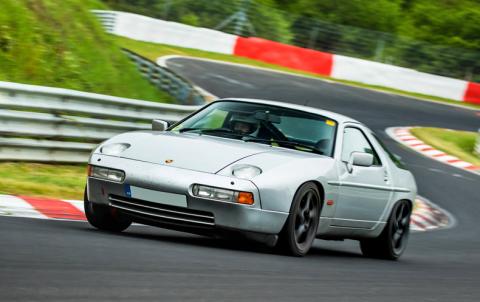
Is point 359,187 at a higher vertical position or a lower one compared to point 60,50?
higher

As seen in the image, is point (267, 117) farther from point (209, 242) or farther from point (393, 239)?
point (393, 239)

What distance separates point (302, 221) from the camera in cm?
788

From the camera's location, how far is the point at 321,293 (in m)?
6.18

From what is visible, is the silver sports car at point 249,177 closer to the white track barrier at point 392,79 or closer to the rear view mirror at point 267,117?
the rear view mirror at point 267,117

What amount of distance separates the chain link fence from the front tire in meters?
28.6

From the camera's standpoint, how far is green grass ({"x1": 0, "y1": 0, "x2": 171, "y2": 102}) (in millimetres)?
12523

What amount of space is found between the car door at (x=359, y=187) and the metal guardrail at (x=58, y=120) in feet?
12.4

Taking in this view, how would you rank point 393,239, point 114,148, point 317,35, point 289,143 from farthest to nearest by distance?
point 317,35
point 393,239
point 289,143
point 114,148

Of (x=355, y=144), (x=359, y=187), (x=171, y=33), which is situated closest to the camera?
(x=359, y=187)

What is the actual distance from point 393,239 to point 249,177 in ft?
9.58

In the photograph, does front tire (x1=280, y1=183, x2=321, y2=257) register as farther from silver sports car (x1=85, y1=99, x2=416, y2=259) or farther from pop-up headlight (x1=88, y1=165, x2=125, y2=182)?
pop-up headlight (x1=88, y1=165, x2=125, y2=182)

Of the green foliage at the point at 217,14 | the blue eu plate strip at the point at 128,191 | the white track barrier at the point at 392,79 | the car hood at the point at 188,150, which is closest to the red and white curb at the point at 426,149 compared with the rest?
the white track barrier at the point at 392,79

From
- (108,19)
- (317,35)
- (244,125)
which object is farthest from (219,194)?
(317,35)

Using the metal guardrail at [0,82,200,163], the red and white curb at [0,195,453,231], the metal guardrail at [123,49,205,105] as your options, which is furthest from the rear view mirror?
the metal guardrail at [123,49,205,105]
